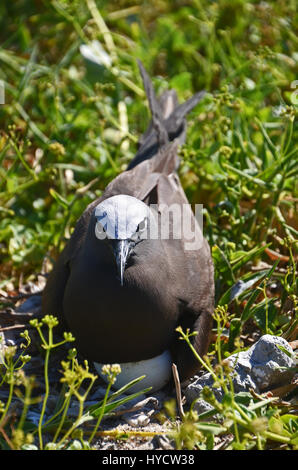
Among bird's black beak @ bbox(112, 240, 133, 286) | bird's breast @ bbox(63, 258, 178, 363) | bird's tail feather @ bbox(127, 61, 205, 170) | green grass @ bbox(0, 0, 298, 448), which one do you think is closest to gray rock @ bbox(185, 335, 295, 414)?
green grass @ bbox(0, 0, 298, 448)

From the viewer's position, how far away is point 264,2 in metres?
6.94

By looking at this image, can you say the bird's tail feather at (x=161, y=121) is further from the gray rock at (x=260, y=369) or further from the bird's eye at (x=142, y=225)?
the gray rock at (x=260, y=369)

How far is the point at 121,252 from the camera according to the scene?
11.4ft

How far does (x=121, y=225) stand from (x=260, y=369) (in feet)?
3.43

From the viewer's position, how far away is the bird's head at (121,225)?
351 cm

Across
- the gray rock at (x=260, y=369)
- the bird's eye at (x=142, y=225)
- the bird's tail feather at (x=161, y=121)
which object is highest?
the bird's eye at (x=142, y=225)

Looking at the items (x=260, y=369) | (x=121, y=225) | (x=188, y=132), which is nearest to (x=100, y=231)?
(x=121, y=225)

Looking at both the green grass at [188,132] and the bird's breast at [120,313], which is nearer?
the bird's breast at [120,313]

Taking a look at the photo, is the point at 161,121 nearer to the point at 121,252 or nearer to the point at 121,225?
the point at 121,225

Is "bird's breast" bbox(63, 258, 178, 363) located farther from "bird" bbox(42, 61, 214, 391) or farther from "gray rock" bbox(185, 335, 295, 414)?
"gray rock" bbox(185, 335, 295, 414)

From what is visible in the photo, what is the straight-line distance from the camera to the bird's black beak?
347 cm

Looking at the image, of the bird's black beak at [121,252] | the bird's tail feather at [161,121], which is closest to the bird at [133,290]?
the bird's black beak at [121,252]

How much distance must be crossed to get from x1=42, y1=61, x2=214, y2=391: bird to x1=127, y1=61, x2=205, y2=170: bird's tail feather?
0.76m

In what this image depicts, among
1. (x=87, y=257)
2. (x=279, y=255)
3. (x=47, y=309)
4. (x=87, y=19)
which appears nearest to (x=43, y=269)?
(x=47, y=309)
